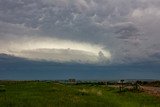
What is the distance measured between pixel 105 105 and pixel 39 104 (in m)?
6.88

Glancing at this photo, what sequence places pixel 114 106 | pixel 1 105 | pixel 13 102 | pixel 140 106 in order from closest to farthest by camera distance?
pixel 1 105 < pixel 13 102 < pixel 114 106 < pixel 140 106

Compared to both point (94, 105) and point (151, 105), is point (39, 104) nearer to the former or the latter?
point (94, 105)

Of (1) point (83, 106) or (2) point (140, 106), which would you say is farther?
(2) point (140, 106)

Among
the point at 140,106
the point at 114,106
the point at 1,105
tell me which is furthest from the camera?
the point at 140,106

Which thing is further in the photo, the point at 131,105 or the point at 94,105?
the point at 131,105

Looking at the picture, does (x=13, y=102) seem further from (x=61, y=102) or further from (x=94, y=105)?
(x=94, y=105)

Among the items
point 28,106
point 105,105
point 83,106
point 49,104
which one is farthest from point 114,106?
point 28,106

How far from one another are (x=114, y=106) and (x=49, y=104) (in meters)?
7.11

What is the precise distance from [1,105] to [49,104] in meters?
4.61

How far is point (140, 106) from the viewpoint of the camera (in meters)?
43.1

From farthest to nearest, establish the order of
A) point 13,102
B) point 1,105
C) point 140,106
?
point 140,106
point 13,102
point 1,105

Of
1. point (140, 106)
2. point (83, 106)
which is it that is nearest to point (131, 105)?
point (140, 106)

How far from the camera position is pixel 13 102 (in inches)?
1448

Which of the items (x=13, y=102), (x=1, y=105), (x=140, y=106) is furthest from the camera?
(x=140, y=106)
